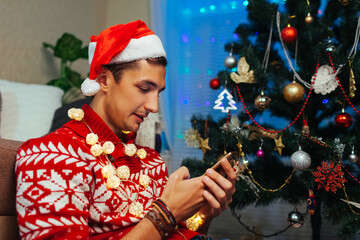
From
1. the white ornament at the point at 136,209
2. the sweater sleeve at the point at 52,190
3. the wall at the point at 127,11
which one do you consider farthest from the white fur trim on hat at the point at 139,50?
the wall at the point at 127,11

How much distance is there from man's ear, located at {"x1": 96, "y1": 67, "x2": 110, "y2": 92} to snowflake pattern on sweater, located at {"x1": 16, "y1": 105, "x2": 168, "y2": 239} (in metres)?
0.07

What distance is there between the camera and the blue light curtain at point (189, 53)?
2.35 m

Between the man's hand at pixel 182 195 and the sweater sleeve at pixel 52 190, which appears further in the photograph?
the man's hand at pixel 182 195

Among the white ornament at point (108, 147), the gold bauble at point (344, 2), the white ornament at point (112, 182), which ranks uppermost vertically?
the gold bauble at point (344, 2)

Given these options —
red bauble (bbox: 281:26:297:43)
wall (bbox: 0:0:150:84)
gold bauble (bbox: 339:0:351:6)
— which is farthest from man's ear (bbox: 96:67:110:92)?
wall (bbox: 0:0:150:84)

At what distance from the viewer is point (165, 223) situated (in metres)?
0.75

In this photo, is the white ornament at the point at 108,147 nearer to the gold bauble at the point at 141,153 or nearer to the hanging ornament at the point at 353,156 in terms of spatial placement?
the gold bauble at the point at 141,153

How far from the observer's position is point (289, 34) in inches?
59.1

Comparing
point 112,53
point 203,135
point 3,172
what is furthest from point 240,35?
point 3,172

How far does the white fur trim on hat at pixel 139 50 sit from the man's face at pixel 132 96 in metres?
0.02

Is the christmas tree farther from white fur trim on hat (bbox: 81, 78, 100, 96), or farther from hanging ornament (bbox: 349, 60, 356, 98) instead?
white fur trim on hat (bbox: 81, 78, 100, 96)

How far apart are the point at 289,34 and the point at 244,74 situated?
0.26 meters

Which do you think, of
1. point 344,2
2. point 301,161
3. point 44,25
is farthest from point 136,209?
point 44,25

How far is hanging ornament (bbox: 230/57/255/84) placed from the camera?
5.14 feet
